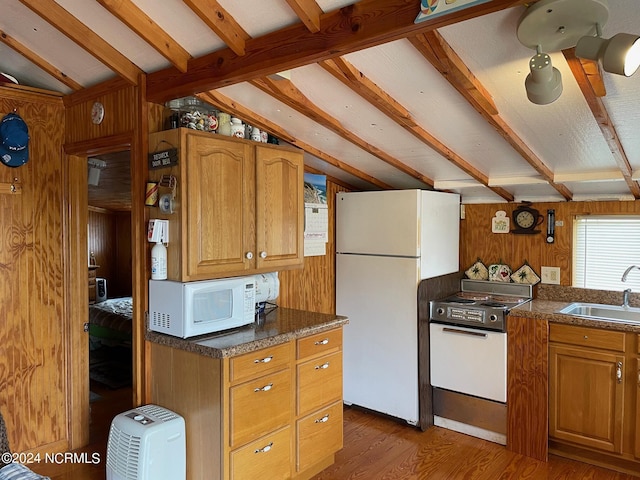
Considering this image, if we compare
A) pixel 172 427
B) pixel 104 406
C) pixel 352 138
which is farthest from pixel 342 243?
pixel 104 406

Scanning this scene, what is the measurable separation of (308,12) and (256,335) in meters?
1.55

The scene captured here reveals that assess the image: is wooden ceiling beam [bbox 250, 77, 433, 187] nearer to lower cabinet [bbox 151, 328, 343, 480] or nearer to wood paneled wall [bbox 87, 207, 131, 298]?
lower cabinet [bbox 151, 328, 343, 480]

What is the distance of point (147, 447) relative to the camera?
2217mm

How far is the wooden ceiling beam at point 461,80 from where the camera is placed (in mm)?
1791


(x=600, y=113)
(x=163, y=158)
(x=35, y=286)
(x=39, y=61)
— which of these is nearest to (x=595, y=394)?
(x=600, y=113)

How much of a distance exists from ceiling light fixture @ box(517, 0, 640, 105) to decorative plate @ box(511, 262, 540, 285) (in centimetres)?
225

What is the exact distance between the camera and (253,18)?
77.0 inches

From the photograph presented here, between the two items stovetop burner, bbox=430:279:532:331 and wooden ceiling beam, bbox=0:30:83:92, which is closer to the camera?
wooden ceiling beam, bbox=0:30:83:92

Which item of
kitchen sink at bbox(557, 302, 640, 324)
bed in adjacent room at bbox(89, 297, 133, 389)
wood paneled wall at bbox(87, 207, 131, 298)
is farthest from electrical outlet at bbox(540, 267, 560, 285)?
wood paneled wall at bbox(87, 207, 131, 298)

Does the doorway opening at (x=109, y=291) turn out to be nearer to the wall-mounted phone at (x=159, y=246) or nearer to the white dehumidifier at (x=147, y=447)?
the wall-mounted phone at (x=159, y=246)

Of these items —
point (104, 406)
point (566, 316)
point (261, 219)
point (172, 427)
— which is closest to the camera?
point (172, 427)

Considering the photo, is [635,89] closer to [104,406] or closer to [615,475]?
[615,475]

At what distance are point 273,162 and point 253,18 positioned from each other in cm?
98

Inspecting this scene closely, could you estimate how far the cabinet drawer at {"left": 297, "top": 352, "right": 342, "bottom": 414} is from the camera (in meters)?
2.68
